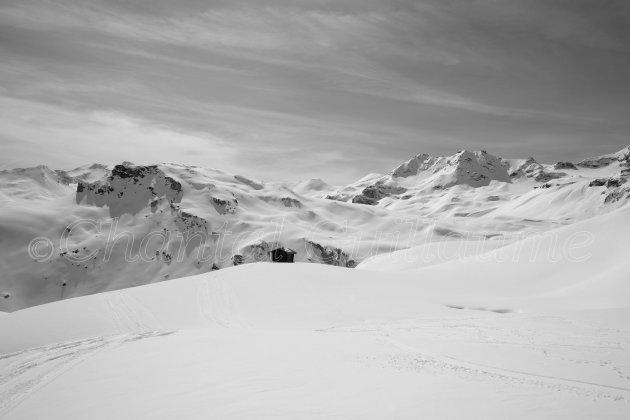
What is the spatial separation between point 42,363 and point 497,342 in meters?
19.8

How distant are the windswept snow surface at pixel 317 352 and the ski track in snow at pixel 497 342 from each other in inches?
3.5

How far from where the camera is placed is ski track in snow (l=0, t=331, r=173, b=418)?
40.9 ft

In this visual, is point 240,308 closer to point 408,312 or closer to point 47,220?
point 408,312

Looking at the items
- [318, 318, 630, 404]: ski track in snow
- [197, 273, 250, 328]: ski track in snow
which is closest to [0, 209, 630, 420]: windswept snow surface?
[318, 318, 630, 404]: ski track in snow

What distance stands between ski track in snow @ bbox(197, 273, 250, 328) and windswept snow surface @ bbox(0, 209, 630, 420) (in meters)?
0.20

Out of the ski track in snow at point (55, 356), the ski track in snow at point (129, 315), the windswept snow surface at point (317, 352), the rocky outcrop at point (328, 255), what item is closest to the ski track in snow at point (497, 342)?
the windswept snow surface at point (317, 352)

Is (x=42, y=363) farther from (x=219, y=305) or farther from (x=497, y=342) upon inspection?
(x=497, y=342)

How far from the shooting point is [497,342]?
17016 millimetres

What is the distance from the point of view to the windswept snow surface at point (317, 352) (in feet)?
32.6

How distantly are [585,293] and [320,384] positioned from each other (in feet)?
102

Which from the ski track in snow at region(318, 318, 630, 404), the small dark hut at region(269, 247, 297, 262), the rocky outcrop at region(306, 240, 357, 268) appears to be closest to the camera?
the ski track in snow at region(318, 318, 630, 404)

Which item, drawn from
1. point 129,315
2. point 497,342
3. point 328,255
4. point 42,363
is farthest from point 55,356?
point 328,255

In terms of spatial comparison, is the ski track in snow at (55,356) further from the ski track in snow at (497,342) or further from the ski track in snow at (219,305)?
the ski track in snow at (497,342)

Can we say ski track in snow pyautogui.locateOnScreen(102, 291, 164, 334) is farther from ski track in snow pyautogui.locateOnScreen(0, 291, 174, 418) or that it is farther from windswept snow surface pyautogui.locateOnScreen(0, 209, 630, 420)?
windswept snow surface pyautogui.locateOnScreen(0, 209, 630, 420)
